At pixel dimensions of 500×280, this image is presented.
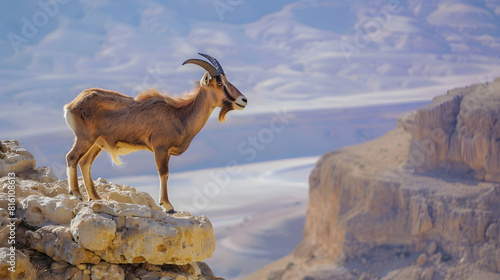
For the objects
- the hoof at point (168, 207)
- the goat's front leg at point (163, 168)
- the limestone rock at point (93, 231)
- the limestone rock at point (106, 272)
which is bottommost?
the limestone rock at point (106, 272)

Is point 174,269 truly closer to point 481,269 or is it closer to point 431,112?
point 481,269

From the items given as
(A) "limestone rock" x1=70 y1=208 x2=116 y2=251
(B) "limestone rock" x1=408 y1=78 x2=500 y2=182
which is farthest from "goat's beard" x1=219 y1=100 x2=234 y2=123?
(B) "limestone rock" x1=408 y1=78 x2=500 y2=182

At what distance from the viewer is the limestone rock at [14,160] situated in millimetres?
10555

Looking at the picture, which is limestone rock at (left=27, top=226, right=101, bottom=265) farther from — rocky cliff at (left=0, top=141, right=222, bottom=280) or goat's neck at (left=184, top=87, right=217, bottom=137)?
goat's neck at (left=184, top=87, right=217, bottom=137)

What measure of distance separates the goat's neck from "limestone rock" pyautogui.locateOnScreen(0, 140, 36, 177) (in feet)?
9.55

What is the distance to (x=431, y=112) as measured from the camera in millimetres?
57219

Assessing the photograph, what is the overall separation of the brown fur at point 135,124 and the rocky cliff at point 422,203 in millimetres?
44621

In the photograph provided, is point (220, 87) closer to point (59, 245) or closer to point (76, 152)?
point (76, 152)

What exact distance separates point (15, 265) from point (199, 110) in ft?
11.3

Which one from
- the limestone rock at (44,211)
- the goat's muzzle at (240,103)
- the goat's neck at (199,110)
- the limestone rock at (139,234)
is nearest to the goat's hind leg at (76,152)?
the limestone rock at (44,211)

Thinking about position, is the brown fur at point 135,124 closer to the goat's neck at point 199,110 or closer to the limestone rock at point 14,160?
the goat's neck at point 199,110

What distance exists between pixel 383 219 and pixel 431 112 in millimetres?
9813

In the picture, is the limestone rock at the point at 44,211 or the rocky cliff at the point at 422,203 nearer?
the limestone rock at the point at 44,211

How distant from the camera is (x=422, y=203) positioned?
54.4 m
